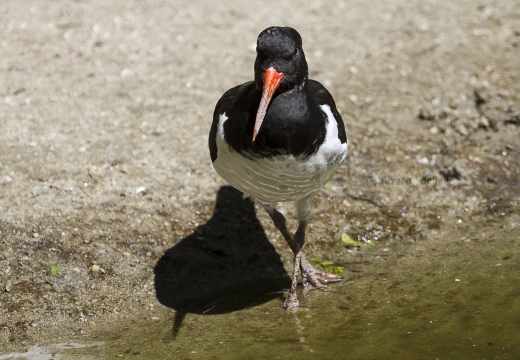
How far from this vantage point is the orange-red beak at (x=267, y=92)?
4219mm

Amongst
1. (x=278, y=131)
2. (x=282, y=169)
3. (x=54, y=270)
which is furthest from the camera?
(x=54, y=270)

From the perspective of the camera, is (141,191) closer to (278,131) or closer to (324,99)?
(324,99)

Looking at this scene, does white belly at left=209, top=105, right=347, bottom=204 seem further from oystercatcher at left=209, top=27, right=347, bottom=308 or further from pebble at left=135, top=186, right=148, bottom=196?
pebble at left=135, top=186, right=148, bottom=196

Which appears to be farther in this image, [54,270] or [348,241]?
[348,241]

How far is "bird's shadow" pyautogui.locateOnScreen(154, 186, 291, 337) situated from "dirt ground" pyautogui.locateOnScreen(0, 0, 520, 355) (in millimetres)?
14

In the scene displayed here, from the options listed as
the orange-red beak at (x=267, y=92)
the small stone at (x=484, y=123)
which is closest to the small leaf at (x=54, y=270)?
the orange-red beak at (x=267, y=92)

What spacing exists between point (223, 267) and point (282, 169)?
4.47ft

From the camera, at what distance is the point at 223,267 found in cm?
561

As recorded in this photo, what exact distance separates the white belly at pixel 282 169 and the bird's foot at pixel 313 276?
27.6 inches

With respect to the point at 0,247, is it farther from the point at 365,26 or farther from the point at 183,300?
the point at 365,26

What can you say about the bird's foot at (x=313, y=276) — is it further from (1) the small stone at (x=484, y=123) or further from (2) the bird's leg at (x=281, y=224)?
(1) the small stone at (x=484, y=123)

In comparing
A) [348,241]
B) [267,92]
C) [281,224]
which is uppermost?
[267,92]

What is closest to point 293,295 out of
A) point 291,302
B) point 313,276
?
point 291,302

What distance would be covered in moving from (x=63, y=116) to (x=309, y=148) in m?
3.19
